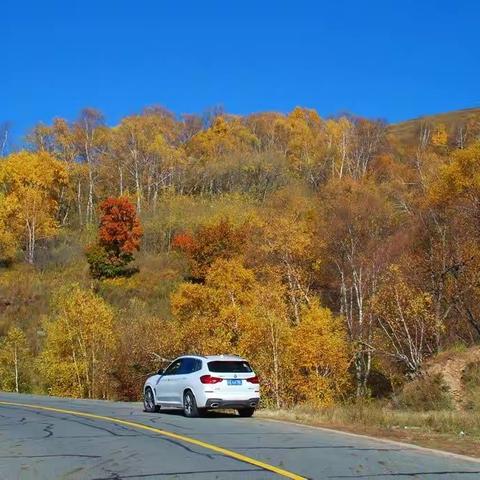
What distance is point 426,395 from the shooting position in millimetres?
24141

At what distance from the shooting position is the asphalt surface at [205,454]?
8.94 metres

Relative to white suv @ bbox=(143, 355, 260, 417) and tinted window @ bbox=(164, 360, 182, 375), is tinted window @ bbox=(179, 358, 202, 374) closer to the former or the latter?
white suv @ bbox=(143, 355, 260, 417)

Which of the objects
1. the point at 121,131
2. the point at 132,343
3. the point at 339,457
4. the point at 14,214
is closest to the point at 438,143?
the point at 121,131

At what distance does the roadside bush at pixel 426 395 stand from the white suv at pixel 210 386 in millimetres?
7983

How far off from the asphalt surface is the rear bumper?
1.44 m

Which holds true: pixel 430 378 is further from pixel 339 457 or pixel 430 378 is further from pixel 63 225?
pixel 63 225

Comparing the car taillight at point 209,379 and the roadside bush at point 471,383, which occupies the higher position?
the car taillight at point 209,379

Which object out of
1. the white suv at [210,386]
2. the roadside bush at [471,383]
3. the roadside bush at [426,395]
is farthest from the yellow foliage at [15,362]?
the roadside bush at [471,383]

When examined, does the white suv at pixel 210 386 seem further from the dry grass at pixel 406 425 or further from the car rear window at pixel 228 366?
the dry grass at pixel 406 425

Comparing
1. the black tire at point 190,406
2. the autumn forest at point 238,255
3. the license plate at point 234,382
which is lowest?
the black tire at point 190,406

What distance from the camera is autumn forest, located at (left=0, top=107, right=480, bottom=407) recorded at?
122 ft

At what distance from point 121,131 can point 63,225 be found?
538 inches

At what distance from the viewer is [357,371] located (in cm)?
4019

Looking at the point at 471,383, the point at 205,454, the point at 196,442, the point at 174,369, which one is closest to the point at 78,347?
the point at 174,369
